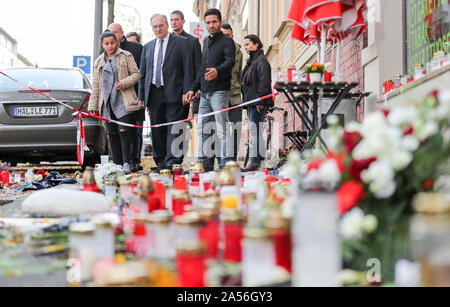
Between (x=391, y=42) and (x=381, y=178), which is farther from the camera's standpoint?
(x=391, y=42)

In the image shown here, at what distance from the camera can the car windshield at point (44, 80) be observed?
8.15 meters

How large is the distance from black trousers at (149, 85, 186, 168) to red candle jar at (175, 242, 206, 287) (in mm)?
5224

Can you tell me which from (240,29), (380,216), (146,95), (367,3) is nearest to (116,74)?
(146,95)

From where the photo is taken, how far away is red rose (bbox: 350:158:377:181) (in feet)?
6.61

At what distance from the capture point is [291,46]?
38.4 feet

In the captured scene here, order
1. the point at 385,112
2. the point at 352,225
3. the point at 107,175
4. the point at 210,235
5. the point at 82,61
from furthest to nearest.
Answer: the point at 82,61 < the point at 107,175 < the point at 385,112 < the point at 210,235 < the point at 352,225

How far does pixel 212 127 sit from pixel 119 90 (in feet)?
4.47

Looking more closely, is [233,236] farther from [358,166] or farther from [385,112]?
[385,112]

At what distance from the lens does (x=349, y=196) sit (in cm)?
194

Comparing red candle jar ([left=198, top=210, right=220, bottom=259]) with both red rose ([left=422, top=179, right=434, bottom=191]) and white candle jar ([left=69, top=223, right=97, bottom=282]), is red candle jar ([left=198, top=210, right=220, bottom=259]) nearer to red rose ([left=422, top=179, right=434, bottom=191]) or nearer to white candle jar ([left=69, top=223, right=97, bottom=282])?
white candle jar ([left=69, top=223, right=97, bottom=282])

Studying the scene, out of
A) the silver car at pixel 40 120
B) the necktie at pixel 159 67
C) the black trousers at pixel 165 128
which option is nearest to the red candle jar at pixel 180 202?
the black trousers at pixel 165 128

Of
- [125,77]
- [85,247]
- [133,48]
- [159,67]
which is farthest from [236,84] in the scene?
[85,247]

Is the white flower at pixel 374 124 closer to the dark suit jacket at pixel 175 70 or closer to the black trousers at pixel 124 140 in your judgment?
the dark suit jacket at pixel 175 70

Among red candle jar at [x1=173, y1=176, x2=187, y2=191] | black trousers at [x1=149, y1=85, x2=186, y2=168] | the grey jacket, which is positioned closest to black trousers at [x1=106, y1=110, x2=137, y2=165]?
black trousers at [x1=149, y1=85, x2=186, y2=168]
